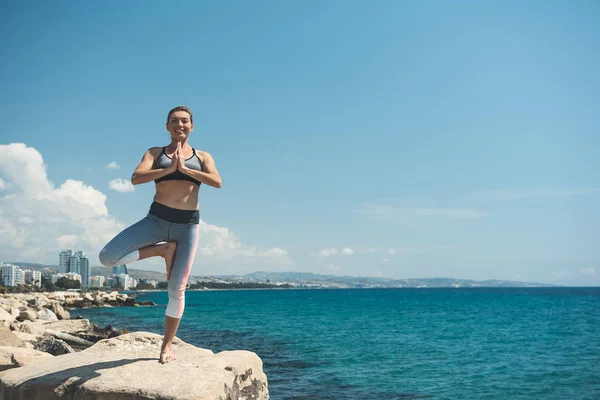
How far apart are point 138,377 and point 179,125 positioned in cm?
306

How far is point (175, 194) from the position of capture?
249 inches

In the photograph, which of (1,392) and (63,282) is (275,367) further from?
(63,282)

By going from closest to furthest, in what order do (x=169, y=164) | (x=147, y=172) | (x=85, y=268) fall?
(x=147, y=172) < (x=169, y=164) < (x=85, y=268)

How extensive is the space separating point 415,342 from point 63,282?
13385 cm

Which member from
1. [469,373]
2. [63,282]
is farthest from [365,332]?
[63,282]

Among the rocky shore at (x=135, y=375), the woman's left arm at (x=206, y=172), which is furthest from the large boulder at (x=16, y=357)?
the woman's left arm at (x=206, y=172)

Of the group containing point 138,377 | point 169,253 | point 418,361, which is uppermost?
point 169,253

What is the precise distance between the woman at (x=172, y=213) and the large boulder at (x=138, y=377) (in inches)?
20.9

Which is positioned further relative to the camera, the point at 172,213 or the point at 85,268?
the point at 85,268

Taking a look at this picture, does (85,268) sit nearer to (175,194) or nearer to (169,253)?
(169,253)

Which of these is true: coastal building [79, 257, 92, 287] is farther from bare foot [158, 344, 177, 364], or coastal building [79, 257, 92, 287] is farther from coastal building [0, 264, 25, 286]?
bare foot [158, 344, 177, 364]

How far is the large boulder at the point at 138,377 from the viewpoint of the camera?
223 inches

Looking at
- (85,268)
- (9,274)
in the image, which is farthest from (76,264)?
(9,274)

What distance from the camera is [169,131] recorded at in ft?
21.3
